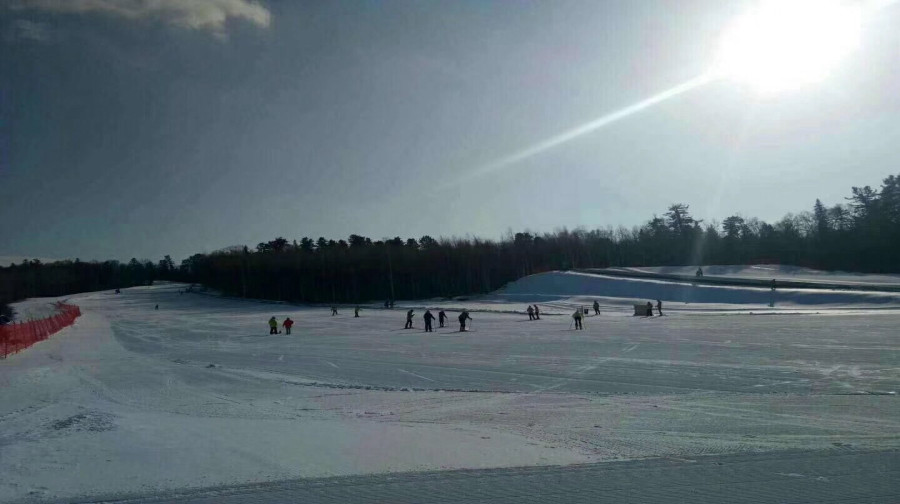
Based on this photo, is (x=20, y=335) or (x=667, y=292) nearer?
(x=20, y=335)

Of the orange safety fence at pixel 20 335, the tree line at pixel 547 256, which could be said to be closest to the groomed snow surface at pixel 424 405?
the orange safety fence at pixel 20 335

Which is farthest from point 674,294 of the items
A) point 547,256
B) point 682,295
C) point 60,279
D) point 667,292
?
point 60,279

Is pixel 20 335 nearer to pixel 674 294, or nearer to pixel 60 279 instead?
pixel 674 294

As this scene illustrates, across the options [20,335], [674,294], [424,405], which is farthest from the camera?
[674,294]

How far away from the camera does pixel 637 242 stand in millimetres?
131875

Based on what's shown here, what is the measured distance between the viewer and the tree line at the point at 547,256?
10069 cm

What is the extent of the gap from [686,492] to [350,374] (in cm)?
1515

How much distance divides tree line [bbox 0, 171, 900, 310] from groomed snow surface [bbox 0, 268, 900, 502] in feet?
257

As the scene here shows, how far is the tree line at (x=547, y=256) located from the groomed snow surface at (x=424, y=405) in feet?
257

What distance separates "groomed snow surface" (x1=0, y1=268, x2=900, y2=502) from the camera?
28.8ft

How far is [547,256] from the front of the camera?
127 metres

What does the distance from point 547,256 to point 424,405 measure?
11377cm

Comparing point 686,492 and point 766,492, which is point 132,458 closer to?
point 686,492

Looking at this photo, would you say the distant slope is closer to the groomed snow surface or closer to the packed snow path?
the groomed snow surface
